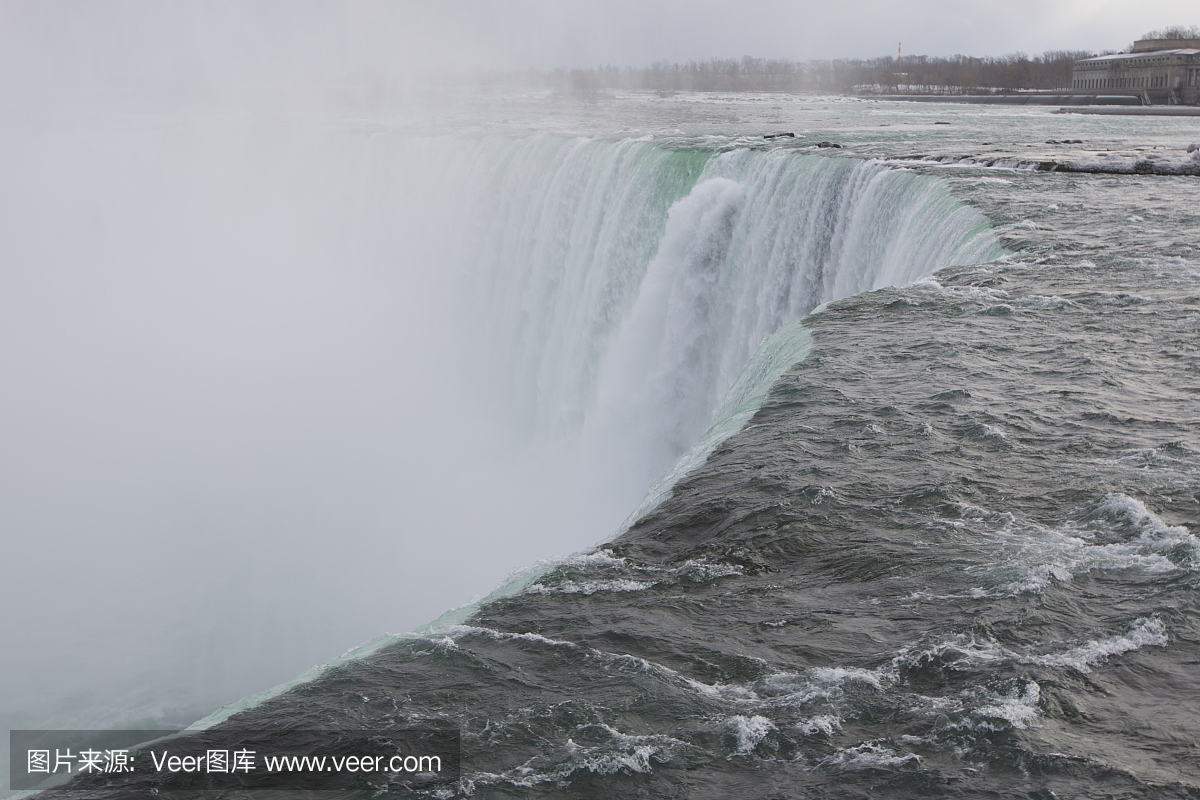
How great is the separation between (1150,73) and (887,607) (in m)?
69.8

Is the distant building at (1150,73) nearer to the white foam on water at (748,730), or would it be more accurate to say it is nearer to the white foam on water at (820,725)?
the white foam on water at (820,725)

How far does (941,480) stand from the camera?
18.7 ft

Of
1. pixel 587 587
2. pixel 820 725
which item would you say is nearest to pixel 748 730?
pixel 820 725

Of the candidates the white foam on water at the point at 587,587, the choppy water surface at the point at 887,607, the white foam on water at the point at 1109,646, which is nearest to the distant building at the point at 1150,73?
the choppy water surface at the point at 887,607

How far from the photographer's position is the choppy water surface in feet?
11.6

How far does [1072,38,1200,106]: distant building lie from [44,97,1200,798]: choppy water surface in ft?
180

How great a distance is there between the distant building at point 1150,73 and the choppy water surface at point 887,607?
5478 cm

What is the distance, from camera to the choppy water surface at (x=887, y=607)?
139 inches

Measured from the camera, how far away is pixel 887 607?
447 centimetres

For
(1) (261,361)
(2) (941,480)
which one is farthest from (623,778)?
(1) (261,361)

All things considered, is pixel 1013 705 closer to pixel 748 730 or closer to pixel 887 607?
pixel 887 607

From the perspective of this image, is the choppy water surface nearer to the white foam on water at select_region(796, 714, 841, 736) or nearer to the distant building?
the white foam on water at select_region(796, 714, 841, 736)

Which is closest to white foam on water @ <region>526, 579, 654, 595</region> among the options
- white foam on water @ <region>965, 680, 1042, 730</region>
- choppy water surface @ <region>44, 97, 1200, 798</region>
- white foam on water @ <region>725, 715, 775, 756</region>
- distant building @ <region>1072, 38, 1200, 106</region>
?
choppy water surface @ <region>44, 97, 1200, 798</region>

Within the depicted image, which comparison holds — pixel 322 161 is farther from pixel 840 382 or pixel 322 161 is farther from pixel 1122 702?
pixel 1122 702
